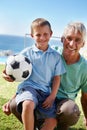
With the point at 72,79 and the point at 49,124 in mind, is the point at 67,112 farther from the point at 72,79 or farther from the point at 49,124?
the point at 72,79

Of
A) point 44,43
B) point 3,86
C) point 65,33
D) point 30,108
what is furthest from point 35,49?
point 3,86

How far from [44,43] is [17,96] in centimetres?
63

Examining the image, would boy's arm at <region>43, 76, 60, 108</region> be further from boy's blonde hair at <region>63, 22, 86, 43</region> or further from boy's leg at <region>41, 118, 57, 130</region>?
boy's blonde hair at <region>63, 22, 86, 43</region>

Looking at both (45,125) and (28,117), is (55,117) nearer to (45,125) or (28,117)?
(45,125)

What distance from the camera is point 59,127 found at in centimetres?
367

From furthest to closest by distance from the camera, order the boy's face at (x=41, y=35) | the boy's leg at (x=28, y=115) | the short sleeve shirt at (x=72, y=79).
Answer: the short sleeve shirt at (x=72, y=79) → the boy's face at (x=41, y=35) → the boy's leg at (x=28, y=115)

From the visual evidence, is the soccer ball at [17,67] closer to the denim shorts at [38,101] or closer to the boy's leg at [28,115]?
the denim shorts at [38,101]

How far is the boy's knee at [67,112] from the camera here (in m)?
3.40

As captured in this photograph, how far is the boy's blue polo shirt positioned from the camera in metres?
3.54

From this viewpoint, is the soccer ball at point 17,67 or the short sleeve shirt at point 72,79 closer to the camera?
the soccer ball at point 17,67

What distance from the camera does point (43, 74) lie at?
11.6 feet

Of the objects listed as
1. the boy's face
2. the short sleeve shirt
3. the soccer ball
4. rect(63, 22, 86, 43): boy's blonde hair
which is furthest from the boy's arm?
rect(63, 22, 86, 43): boy's blonde hair

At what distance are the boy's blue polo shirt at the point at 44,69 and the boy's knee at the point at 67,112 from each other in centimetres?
26

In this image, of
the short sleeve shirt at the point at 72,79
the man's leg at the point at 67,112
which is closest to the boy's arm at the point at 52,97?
the man's leg at the point at 67,112
